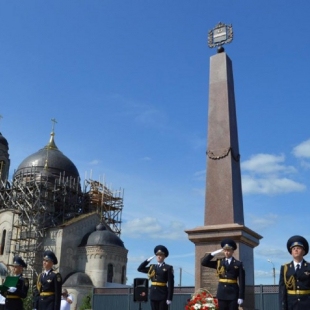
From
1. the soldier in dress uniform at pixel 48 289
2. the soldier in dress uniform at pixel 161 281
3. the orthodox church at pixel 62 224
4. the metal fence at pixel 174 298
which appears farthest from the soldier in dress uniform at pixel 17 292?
the orthodox church at pixel 62 224

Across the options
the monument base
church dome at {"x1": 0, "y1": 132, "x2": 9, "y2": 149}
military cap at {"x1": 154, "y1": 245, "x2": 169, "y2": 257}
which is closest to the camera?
military cap at {"x1": 154, "y1": 245, "x2": 169, "y2": 257}

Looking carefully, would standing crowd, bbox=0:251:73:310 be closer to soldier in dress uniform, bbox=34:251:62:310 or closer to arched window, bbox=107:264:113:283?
soldier in dress uniform, bbox=34:251:62:310

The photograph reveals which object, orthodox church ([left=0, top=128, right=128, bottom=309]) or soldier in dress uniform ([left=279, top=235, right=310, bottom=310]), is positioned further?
orthodox church ([left=0, top=128, right=128, bottom=309])

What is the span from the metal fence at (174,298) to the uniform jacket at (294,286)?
1337 cm

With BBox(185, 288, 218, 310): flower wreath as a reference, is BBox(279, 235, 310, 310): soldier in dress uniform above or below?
above

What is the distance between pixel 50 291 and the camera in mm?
8477

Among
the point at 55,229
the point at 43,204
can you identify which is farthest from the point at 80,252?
the point at 43,204

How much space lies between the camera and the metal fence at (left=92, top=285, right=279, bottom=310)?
18734 millimetres

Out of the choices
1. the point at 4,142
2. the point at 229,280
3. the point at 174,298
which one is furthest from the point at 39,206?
the point at 229,280

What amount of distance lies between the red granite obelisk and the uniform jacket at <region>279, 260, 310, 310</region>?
4.94m

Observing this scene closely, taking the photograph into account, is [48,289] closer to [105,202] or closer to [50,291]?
[50,291]

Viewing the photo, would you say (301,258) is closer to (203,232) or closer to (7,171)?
(203,232)

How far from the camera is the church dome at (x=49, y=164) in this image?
152ft

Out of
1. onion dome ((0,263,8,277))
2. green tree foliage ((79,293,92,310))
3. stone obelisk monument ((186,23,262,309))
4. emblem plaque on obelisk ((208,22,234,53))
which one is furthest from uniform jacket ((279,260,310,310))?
onion dome ((0,263,8,277))
